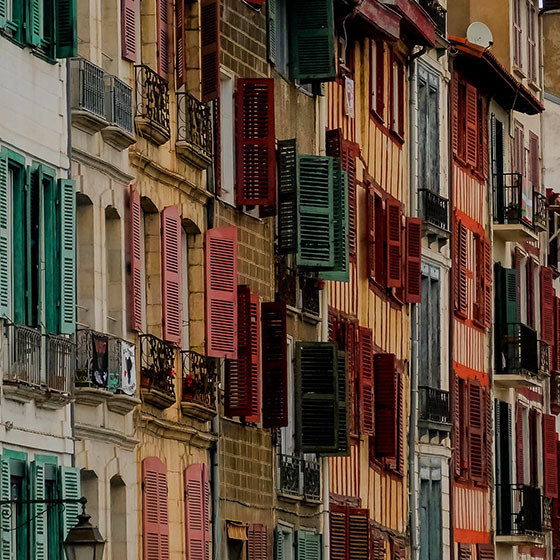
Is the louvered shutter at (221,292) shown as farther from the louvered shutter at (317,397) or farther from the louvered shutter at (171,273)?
the louvered shutter at (317,397)

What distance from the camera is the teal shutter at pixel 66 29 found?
33812mm

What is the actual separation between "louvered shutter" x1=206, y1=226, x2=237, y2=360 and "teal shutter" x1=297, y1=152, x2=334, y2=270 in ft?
13.4

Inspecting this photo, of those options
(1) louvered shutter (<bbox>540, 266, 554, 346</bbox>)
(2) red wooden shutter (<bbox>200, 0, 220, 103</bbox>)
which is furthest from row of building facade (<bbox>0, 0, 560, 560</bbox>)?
(1) louvered shutter (<bbox>540, 266, 554, 346</bbox>)

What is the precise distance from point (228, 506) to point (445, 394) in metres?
16.1

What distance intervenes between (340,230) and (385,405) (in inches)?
250

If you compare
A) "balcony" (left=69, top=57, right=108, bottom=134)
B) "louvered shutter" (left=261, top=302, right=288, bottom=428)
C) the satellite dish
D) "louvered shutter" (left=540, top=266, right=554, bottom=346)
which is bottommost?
"louvered shutter" (left=261, top=302, right=288, bottom=428)

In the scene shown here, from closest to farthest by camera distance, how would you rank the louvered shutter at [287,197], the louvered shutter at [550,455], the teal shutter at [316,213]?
the louvered shutter at [287,197], the teal shutter at [316,213], the louvered shutter at [550,455]

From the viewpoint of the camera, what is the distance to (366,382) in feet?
167

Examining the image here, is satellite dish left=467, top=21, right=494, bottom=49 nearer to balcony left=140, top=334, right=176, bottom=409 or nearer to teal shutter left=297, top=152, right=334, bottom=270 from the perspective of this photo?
teal shutter left=297, top=152, right=334, bottom=270

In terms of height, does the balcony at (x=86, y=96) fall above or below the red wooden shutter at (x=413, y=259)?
below

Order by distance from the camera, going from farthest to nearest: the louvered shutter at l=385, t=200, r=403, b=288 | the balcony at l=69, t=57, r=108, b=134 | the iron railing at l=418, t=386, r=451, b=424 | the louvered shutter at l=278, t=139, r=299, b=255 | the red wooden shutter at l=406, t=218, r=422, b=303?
the iron railing at l=418, t=386, r=451, b=424
the red wooden shutter at l=406, t=218, r=422, b=303
the louvered shutter at l=385, t=200, r=403, b=288
the louvered shutter at l=278, t=139, r=299, b=255
the balcony at l=69, t=57, r=108, b=134

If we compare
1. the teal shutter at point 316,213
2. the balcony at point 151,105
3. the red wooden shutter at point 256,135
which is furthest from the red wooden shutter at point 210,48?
the teal shutter at point 316,213

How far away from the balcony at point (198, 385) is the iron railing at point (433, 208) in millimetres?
16604

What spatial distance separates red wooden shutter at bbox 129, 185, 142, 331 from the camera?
121ft
